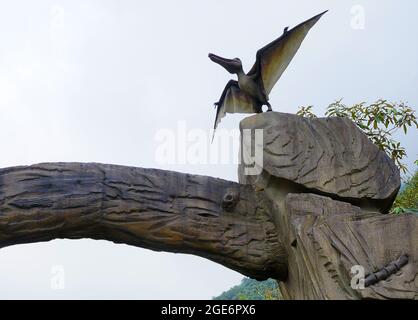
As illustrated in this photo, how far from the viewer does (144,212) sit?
9.78 feet

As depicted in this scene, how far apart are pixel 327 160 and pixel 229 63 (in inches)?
32.6

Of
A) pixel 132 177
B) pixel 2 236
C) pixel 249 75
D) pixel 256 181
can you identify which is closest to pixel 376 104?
pixel 249 75

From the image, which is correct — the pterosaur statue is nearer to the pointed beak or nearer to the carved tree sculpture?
the pointed beak

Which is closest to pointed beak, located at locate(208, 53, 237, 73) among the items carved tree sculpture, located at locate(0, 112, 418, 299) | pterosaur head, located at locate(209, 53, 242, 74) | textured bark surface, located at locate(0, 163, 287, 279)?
pterosaur head, located at locate(209, 53, 242, 74)

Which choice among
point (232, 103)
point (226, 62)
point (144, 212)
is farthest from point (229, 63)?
point (144, 212)

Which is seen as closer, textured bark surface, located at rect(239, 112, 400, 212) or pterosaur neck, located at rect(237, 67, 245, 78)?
textured bark surface, located at rect(239, 112, 400, 212)

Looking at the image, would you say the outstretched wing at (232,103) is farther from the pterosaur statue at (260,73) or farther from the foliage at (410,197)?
the foliage at (410,197)

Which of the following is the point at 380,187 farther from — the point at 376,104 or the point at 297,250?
the point at 376,104

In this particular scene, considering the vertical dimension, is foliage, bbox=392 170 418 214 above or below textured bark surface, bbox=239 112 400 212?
above

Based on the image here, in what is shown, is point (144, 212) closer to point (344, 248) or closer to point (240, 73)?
point (344, 248)

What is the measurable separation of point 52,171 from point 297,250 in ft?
3.46

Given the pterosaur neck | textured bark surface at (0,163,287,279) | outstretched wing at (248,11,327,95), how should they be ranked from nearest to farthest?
textured bark surface at (0,163,287,279), outstretched wing at (248,11,327,95), the pterosaur neck

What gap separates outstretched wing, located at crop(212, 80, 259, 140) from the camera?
360 centimetres

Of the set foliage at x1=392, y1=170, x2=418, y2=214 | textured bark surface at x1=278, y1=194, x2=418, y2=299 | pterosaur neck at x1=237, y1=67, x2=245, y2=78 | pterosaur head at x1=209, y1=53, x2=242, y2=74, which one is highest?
pterosaur head at x1=209, y1=53, x2=242, y2=74
